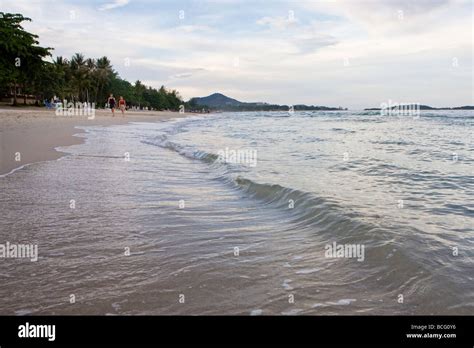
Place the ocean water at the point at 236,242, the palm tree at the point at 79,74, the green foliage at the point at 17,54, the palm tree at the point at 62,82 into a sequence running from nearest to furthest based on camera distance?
the ocean water at the point at 236,242 < the green foliage at the point at 17,54 < the palm tree at the point at 62,82 < the palm tree at the point at 79,74

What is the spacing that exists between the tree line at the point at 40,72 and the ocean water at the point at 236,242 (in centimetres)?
4511

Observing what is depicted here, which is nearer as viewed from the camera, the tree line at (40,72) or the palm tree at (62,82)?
the tree line at (40,72)

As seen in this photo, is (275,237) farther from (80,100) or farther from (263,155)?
(80,100)

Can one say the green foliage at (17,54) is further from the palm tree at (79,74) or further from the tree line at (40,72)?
the palm tree at (79,74)

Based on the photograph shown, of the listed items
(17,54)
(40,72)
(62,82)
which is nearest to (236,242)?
(17,54)

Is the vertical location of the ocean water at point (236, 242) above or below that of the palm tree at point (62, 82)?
below

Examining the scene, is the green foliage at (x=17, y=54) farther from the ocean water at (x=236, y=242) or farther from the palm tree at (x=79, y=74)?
the ocean water at (x=236, y=242)

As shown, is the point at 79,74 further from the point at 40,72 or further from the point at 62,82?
the point at 40,72

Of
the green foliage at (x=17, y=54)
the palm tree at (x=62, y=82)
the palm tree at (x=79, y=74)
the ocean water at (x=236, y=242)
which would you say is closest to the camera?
the ocean water at (x=236, y=242)

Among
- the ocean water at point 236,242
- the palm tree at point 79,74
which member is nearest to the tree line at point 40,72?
the palm tree at point 79,74

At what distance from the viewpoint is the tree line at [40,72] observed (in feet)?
149

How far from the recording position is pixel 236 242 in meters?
3.80

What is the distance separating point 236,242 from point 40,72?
53446 mm

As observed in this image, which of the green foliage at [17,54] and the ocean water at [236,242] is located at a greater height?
the green foliage at [17,54]
